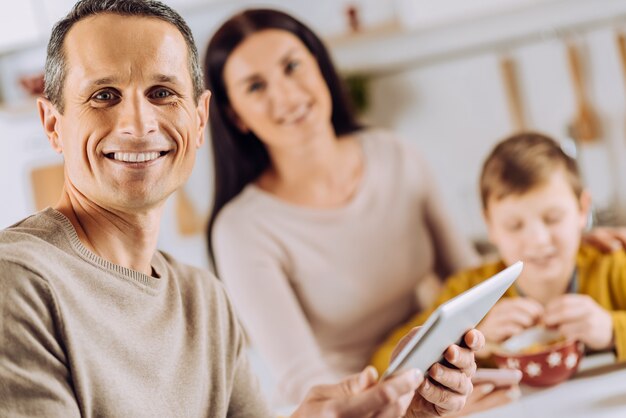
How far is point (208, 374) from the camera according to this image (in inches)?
24.0

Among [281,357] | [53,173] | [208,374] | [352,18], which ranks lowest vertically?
[281,357]

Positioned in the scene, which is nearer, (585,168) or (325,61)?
(325,61)

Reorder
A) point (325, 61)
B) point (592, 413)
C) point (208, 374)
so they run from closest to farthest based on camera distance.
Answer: point (208, 374) → point (592, 413) → point (325, 61)

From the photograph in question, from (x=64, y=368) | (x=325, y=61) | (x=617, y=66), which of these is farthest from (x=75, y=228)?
(x=617, y=66)

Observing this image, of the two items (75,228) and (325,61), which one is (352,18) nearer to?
(325,61)

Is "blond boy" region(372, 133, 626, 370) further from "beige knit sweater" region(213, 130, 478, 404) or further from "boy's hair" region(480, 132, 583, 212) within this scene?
"beige knit sweater" region(213, 130, 478, 404)

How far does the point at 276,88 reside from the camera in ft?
3.59

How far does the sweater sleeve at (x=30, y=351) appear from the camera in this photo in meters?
0.43

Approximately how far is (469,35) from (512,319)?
1.03 metres

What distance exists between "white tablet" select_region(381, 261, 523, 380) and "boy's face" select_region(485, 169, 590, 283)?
1.39ft

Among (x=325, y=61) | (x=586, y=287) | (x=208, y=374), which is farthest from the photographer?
(x=325, y=61)

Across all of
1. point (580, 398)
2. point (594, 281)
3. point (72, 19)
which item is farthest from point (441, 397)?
point (594, 281)

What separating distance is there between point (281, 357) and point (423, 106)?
945mm

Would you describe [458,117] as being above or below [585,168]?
above
